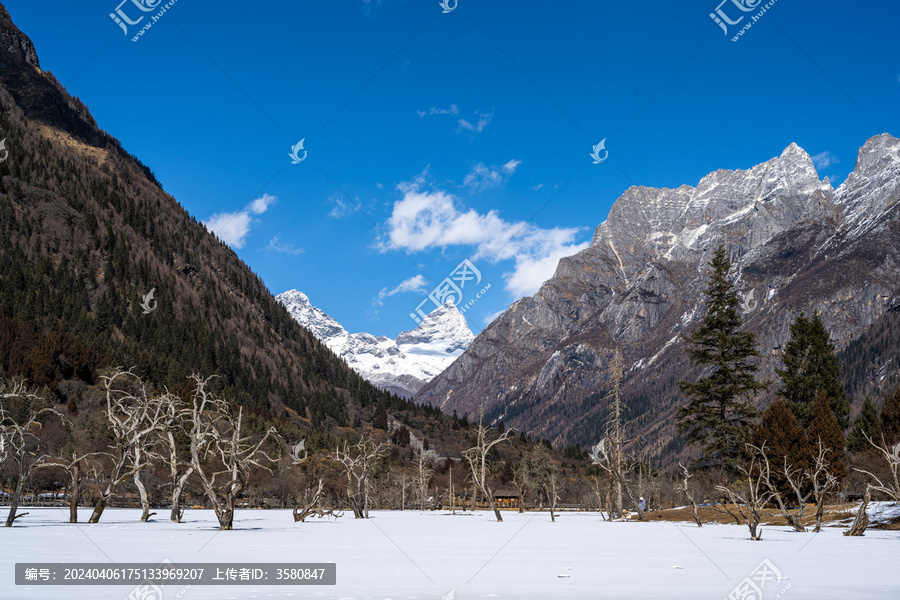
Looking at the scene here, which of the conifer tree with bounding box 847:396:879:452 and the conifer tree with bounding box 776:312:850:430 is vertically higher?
the conifer tree with bounding box 776:312:850:430

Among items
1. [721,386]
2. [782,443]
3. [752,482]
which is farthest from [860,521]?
[721,386]

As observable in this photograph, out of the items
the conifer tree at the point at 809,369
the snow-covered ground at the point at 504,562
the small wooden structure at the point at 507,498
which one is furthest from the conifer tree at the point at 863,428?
the small wooden structure at the point at 507,498

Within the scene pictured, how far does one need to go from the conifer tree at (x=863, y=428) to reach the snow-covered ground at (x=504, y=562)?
49496 millimetres

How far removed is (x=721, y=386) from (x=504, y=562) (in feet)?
122

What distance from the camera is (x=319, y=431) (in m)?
154

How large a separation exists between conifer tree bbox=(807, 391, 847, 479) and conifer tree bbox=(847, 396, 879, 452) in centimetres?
2210

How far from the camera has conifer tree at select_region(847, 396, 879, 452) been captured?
237ft

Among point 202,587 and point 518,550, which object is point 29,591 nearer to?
point 202,587

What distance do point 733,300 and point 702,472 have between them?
14189 mm

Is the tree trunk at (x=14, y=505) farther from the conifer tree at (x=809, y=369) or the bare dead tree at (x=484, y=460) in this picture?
the conifer tree at (x=809, y=369)

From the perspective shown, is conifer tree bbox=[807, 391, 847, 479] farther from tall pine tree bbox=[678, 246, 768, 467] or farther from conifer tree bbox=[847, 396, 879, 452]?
conifer tree bbox=[847, 396, 879, 452]

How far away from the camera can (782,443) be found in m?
47.6

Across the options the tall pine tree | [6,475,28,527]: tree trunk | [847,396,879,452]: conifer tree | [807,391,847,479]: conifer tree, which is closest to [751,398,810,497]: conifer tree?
[807,391,847,479]: conifer tree

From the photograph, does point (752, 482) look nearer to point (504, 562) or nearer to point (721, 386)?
point (721, 386)
